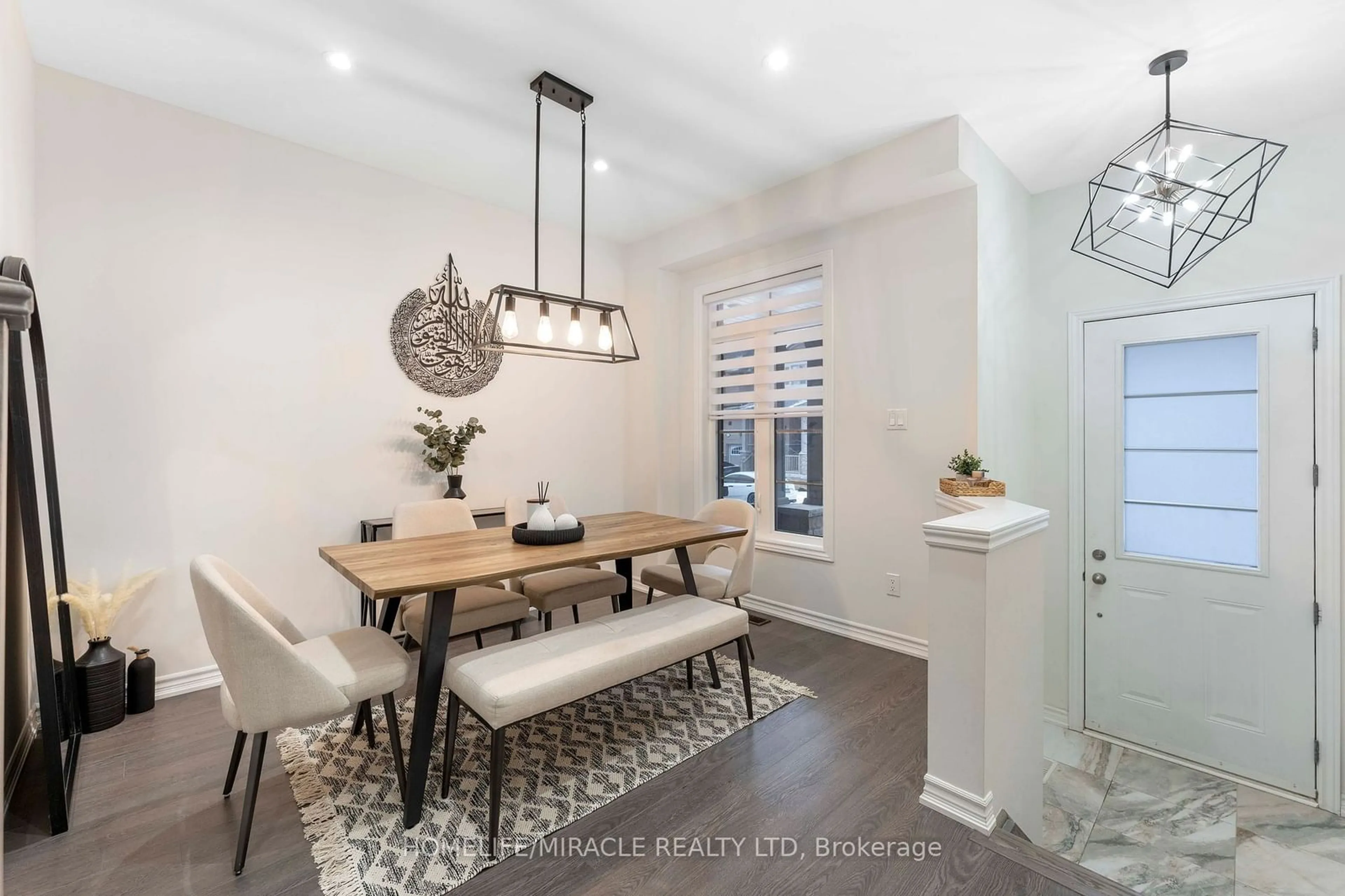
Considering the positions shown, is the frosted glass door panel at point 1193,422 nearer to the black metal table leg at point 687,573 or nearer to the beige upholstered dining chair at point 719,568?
the beige upholstered dining chair at point 719,568

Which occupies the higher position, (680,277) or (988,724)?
(680,277)

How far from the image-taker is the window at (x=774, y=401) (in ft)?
12.3

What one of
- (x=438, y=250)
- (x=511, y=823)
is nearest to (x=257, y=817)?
(x=511, y=823)

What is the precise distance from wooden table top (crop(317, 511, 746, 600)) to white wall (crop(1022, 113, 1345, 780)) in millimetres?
2036

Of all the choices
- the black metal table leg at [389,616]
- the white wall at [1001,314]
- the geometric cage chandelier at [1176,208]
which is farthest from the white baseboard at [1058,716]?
the black metal table leg at [389,616]

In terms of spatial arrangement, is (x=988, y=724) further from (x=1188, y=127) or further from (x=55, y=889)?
(x=55, y=889)

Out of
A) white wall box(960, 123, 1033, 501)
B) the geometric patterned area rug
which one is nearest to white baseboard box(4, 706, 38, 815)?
the geometric patterned area rug

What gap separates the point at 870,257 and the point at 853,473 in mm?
1285

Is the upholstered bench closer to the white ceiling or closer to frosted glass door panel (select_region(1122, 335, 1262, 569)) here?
the white ceiling

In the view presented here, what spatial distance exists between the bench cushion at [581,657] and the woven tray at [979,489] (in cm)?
113

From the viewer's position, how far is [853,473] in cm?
349

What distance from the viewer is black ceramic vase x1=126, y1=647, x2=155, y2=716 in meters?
2.52

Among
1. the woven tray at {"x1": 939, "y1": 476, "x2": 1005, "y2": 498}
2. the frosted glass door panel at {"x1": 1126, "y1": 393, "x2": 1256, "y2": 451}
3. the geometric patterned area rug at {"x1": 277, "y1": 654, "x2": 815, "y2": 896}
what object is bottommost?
the geometric patterned area rug at {"x1": 277, "y1": 654, "x2": 815, "y2": 896}

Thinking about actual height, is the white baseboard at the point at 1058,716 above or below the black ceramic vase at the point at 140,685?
below
